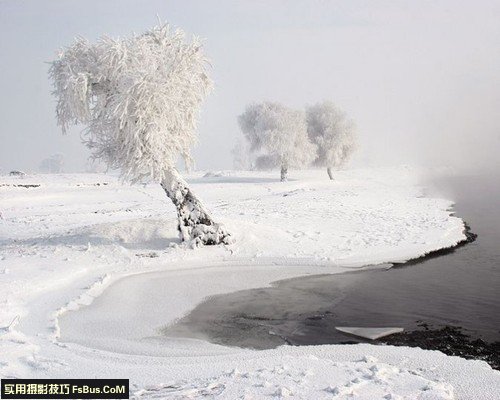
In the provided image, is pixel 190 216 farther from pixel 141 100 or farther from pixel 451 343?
pixel 451 343

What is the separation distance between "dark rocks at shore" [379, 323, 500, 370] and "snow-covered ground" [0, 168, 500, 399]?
2.26ft

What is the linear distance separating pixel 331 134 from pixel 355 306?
158 feet

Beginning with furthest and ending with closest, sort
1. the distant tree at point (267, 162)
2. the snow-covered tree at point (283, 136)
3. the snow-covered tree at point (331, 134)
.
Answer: the snow-covered tree at point (331, 134)
the distant tree at point (267, 162)
the snow-covered tree at point (283, 136)

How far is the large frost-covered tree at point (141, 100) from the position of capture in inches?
659

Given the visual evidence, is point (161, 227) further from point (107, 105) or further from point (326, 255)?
point (326, 255)

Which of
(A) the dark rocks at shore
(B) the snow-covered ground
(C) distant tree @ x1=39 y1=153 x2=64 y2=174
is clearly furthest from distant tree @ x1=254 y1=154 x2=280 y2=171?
(C) distant tree @ x1=39 y1=153 x2=64 y2=174

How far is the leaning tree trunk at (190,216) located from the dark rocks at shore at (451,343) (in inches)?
388

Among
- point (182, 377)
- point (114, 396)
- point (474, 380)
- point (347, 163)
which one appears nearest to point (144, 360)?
point (182, 377)

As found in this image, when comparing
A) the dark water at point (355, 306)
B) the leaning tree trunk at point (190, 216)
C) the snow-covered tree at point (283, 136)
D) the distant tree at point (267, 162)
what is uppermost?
the snow-covered tree at point (283, 136)

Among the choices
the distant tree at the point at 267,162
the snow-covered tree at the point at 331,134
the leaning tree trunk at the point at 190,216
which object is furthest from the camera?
the snow-covered tree at the point at 331,134

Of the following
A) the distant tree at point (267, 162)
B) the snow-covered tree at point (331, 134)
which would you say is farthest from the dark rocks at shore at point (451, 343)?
the snow-covered tree at point (331, 134)

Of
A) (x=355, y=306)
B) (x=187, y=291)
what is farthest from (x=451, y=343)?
(x=187, y=291)

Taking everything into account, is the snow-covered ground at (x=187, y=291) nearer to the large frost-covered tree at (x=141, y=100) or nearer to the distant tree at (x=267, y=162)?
the large frost-covered tree at (x=141, y=100)

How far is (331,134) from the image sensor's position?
59.2m
